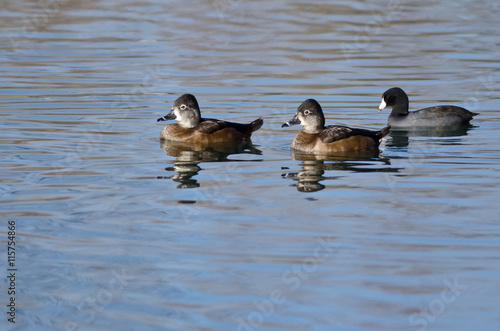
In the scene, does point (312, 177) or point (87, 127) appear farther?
point (87, 127)

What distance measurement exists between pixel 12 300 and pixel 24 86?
43.1 feet

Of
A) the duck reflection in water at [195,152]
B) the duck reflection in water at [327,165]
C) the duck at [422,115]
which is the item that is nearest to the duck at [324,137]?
the duck reflection in water at [327,165]

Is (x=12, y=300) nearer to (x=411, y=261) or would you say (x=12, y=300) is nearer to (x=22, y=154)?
(x=411, y=261)

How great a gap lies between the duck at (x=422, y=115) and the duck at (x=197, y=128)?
3.08 meters

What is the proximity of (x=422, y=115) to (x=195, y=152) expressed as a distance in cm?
468

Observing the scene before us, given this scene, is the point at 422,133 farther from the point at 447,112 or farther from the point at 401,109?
the point at 401,109

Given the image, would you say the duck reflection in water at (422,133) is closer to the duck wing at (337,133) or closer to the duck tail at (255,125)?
the duck wing at (337,133)

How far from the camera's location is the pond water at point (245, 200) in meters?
7.84

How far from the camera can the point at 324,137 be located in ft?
46.2

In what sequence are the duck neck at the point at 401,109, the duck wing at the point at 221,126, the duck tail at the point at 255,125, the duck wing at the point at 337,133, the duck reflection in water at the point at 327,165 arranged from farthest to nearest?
the duck neck at the point at 401,109
the duck tail at the point at 255,125
the duck wing at the point at 221,126
the duck wing at the point at 337,133
the duck reflection in water at the point at 327,165

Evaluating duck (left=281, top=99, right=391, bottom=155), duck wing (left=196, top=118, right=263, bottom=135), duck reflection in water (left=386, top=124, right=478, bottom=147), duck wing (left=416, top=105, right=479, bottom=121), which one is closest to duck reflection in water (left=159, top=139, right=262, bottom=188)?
duck wing (left=196, top=118, right=263, bottom=135)

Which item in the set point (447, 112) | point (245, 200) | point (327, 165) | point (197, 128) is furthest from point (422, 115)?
point (245, 200)

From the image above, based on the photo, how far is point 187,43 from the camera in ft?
91.2

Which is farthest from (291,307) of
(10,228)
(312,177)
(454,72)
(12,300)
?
(454,72)
